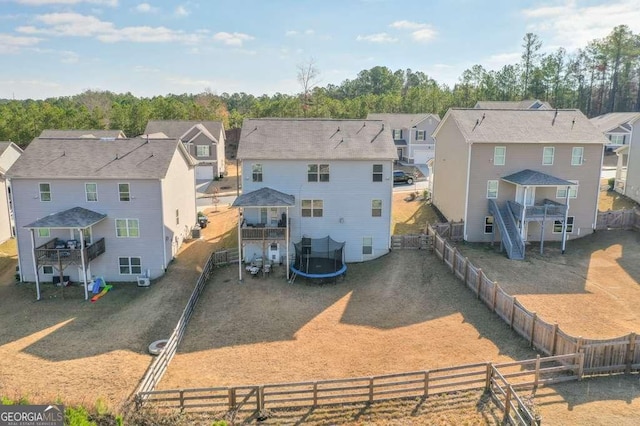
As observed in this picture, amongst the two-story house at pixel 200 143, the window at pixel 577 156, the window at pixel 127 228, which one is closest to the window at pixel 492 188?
the window at pixel 577 156

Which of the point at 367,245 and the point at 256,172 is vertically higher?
the point at 256,172

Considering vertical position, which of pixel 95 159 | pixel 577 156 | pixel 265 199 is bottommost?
pixel 265 199

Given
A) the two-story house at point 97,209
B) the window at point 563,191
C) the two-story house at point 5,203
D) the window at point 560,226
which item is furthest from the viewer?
the two-story house at point 5,203

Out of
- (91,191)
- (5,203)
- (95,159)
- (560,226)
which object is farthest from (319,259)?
(5,203)

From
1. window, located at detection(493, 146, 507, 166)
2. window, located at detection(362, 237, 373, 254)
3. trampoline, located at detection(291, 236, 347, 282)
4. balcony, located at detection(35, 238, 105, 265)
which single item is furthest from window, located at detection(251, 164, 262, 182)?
window, located at detection(493, 146, 507, 166)

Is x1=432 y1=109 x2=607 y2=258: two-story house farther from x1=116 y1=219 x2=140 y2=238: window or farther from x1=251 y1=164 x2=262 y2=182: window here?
x1=116 y1=219 x2=140 y2=238: window

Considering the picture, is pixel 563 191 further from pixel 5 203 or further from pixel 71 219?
pixel 5 203

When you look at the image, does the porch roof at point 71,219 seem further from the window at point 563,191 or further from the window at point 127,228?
the window at point 563,191
